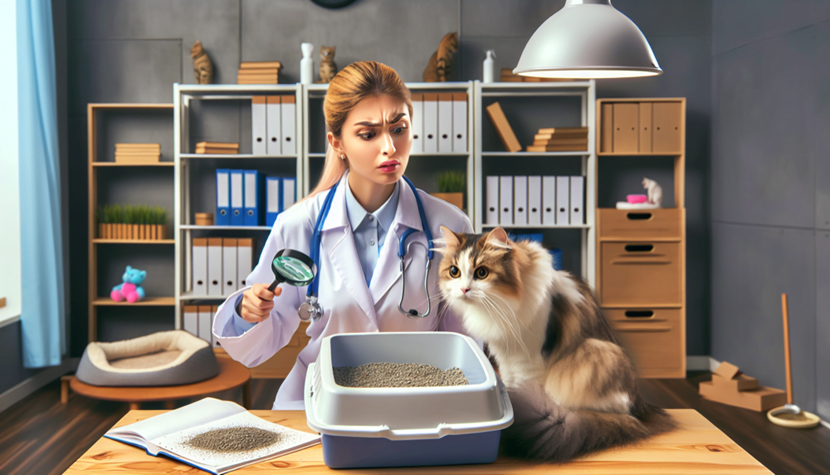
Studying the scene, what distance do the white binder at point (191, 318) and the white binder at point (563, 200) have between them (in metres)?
2.38

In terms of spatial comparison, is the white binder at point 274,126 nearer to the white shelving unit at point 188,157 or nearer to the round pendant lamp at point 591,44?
the white shelving unit at point 188,157

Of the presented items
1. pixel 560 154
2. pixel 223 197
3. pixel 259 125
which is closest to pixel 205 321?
pixel 223 197

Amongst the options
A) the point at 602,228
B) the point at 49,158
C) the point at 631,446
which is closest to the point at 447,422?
the point at 631,446

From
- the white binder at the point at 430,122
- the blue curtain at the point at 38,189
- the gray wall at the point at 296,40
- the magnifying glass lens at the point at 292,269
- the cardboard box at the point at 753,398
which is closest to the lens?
the magnifying glass lens at the point at 292,269

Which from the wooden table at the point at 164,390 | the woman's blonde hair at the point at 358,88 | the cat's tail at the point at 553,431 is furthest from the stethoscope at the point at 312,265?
the wooden table at the point at 164,390

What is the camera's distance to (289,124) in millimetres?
3684

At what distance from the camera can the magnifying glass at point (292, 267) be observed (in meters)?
1.03

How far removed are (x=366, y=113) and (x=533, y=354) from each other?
2.08 feet

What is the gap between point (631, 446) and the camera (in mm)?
963

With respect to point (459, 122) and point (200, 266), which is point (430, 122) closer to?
point (459, 122)

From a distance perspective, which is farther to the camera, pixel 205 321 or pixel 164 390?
pixel 205 321

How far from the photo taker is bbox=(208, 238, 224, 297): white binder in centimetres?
373

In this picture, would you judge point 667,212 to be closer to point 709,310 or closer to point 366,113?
point 709,310

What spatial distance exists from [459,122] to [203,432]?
293 centimetres
